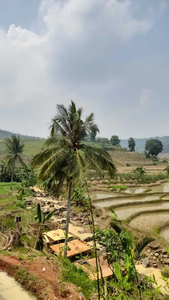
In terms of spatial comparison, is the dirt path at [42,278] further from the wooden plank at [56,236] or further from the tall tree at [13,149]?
the tall tree at [13,149]

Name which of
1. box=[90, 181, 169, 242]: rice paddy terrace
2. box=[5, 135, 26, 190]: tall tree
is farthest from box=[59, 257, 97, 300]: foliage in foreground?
box=[5, 135, 26, 190]: tall tree

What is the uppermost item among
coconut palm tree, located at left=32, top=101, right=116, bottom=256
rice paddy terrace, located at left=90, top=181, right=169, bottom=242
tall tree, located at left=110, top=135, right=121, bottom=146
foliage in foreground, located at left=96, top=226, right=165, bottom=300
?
tall tree, located at left=110, top=135, right=121, bottom=146

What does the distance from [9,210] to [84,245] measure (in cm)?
1091

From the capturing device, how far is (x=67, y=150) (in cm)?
942

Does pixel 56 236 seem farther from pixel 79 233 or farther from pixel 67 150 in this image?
pixel 67 150

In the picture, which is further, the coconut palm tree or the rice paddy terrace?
the rice paddy terrace

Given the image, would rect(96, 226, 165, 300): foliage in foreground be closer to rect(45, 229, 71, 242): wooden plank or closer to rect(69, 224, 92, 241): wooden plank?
rect(45, 229, 71, 242): wooden plank

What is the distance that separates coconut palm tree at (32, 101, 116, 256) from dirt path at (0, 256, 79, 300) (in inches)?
66.1

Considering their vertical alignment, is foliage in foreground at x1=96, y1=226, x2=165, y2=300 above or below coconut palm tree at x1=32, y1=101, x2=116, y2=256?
below

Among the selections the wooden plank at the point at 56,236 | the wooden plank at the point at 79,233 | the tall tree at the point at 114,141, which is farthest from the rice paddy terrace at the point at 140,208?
the tall tree at the point at 114,141

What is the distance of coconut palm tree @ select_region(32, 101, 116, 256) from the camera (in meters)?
9.37

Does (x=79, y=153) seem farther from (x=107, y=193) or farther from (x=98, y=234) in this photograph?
(x=107, y=193)

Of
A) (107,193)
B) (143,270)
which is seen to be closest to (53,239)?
(143,270)

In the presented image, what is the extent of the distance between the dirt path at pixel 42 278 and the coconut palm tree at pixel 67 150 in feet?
5.51
